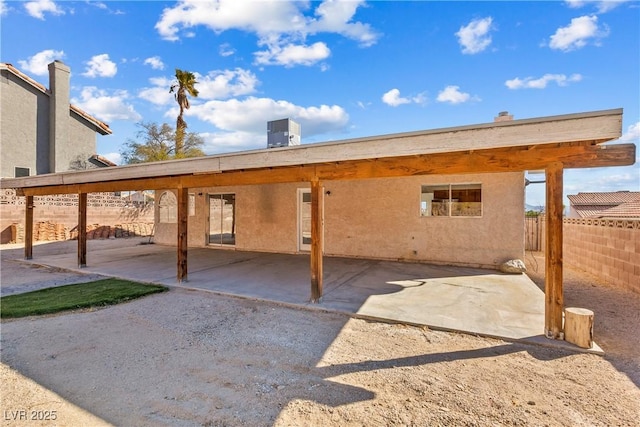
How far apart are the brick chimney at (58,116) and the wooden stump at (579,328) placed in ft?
81.4

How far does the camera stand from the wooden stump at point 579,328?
3752mm

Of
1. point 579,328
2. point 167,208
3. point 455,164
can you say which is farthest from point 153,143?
point 579,328

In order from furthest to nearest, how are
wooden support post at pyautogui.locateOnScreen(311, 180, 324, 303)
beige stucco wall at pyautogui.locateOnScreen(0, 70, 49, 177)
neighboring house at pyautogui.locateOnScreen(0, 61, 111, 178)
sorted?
neighboring house at pyautogui.locateOnScreen(0, 61, 111, 178)
beige stucco wall at pyautogui.locateOnScreen(0, 70, 49, 177)
wooden support post at pyautogui.locateOnScreen(311, 180, 324, 303)

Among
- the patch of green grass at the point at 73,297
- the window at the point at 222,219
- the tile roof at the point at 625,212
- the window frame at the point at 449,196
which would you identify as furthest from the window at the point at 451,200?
the patch of green grass at the point at 73,297

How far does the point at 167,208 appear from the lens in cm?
1403

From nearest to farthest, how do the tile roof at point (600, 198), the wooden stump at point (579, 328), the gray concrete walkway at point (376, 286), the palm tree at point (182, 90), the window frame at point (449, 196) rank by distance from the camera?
1. the wooden stump at point (579, 328)
2. the gray concrete walkway at point (376, 286)
3. the window frame at point (449, 196)
4. the tile roof at point (600, 198)
5. the palm tree at point (182, 90)

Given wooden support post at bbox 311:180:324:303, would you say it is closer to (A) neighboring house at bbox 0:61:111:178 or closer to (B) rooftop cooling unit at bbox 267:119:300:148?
(B) rooftop cooling unit at bbox 267:119:300:148

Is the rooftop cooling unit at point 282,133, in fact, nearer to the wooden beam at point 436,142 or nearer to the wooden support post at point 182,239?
the wooden support post at point 182,239

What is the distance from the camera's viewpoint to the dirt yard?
2.56 meters

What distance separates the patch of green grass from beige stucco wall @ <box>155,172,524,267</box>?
528 centimetres

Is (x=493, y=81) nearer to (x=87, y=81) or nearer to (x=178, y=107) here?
(x=178, y=107)

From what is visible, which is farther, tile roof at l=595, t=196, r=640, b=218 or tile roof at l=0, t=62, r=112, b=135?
tile roof at l=0, t=62, r=112, b=135

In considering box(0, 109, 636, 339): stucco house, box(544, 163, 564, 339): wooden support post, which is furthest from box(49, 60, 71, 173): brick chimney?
box(544, 163, 564, 339): wooden support post

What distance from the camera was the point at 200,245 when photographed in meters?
13.2
